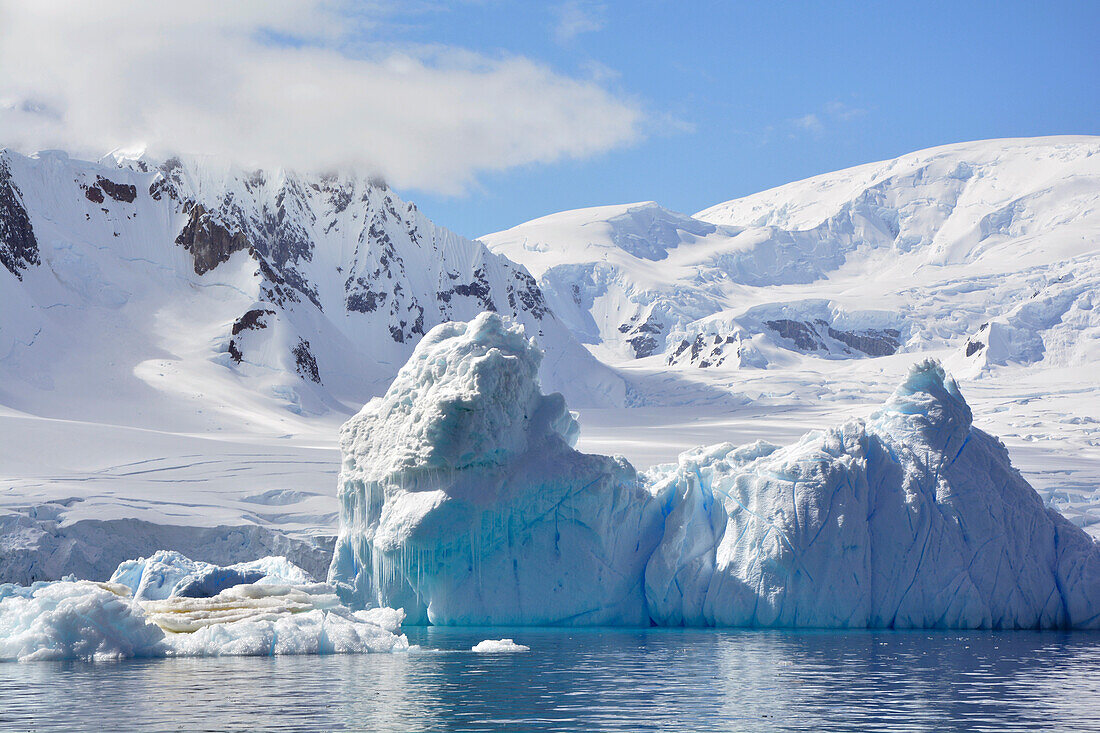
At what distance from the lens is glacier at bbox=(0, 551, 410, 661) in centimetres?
1706

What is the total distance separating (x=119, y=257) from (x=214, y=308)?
760 cm

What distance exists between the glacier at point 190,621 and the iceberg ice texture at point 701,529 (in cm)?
218

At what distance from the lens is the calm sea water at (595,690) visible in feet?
36.3

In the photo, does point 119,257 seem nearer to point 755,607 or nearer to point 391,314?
point 391,314

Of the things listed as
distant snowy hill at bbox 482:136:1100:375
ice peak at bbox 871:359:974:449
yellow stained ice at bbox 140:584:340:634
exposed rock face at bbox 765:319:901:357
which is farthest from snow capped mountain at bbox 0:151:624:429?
ice peak at bbox 871:359:974:449

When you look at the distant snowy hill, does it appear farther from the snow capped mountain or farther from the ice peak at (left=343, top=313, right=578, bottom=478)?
the ice peak at (left=343, top=313, right=578, bottom=478)

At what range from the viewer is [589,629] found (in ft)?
76.2

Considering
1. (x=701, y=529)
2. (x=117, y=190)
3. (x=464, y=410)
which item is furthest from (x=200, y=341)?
(x=701, y=529)

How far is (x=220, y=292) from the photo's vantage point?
83.9 meters

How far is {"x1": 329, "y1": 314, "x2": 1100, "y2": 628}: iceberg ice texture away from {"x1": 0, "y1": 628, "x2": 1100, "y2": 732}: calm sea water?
3.18 metres

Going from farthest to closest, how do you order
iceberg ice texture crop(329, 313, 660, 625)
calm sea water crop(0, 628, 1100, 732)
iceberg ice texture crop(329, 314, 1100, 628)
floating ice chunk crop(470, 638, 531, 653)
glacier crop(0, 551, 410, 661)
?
iceberg ice texture crop(329, 313, 660, 625), iceberg ice texture crop(329, 314, 1100, 628), floating ice chunk crop(470, 638, 531, 653), glacier crop(0, 551, 410, 661), calm sea water crop(0, 628, 1100, 732)

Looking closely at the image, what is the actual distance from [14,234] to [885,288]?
→ 354 ft

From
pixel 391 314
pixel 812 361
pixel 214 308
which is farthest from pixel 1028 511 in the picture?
pixel 812 361

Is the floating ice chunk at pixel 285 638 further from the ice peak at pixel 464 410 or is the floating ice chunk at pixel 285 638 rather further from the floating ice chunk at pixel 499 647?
Result: the ice peak at pixel 464 410
